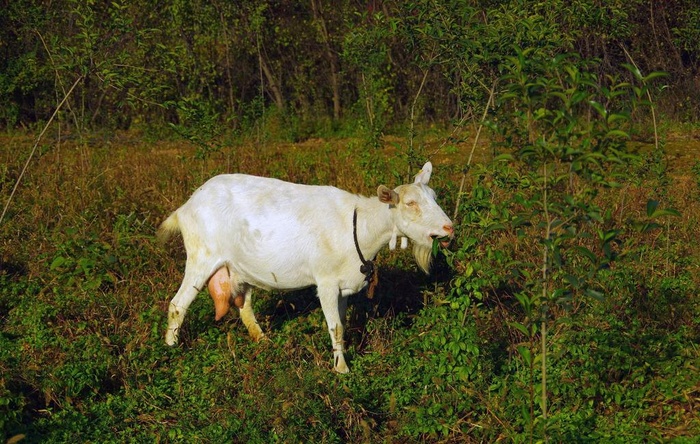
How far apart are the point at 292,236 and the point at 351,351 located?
3.78 ft

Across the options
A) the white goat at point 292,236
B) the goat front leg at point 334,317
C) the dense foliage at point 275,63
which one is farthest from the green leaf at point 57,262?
the dense foliage at point 275,63

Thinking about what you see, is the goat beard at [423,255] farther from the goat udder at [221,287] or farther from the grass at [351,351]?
the goat udder at [221,287]

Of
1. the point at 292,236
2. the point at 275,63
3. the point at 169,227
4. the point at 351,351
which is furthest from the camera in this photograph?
the point at 275,63

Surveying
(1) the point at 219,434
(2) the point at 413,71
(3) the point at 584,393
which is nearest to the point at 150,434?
(1) the point at 219,434

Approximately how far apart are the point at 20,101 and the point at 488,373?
14464 mm

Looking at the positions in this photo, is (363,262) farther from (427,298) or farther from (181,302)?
(181,302)

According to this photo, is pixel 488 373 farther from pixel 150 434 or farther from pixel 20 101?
pixel 20 101

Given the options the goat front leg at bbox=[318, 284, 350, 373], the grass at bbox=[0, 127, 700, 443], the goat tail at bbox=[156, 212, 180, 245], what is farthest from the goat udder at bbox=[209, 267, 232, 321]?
the goat front leg at bbox=[318, 284, 350, 373]

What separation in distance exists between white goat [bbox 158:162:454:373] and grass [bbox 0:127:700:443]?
33 centimetres

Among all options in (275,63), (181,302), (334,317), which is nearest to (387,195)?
(334,317)

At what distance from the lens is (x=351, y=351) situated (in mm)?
8055

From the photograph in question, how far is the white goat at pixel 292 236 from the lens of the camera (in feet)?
25.2

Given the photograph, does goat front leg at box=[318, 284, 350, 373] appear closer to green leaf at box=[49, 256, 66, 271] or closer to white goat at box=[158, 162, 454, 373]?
white goat at box=[158, 162, 454, 373]

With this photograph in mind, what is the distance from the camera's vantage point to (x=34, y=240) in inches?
393
